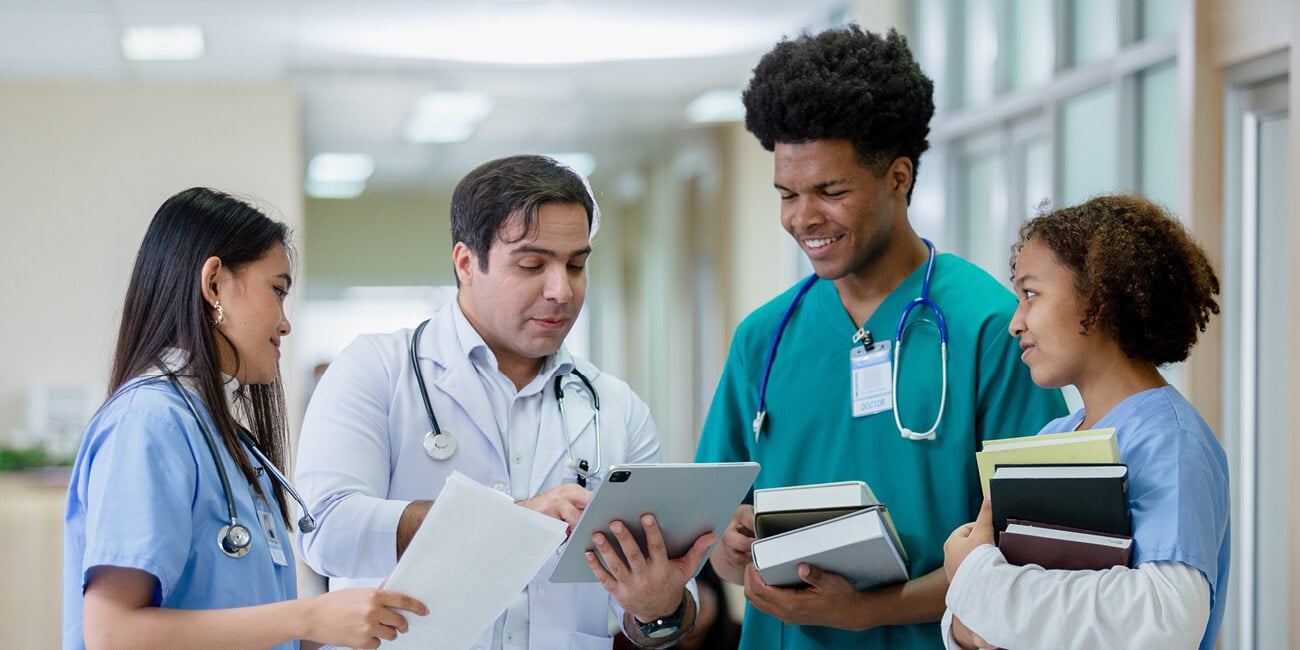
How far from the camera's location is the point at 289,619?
1328 millimetres

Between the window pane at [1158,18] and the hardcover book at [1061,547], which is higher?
the window pane at [1158,18]

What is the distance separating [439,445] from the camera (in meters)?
1.77

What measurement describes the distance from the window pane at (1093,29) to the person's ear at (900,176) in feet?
6.95

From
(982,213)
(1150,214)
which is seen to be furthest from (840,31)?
(982,213)

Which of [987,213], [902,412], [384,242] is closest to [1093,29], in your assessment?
[987,213]

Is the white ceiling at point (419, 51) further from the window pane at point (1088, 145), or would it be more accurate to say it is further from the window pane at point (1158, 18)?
the window pane at point (1158, 18)

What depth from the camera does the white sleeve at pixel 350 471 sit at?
1.65m

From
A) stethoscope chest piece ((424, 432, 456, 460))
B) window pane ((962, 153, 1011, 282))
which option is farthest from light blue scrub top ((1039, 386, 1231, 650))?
window pane ((962, 153, 1011, 282))

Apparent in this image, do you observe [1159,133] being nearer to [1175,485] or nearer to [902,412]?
[902,412]

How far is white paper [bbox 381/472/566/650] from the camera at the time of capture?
4.51ft

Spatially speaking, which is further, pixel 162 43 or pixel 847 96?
pixel 162 43

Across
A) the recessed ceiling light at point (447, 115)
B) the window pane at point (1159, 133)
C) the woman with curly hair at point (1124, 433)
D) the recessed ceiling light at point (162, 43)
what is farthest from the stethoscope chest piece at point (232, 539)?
the recessed ceiling light at point (447, 115)

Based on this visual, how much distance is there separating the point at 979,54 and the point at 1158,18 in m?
1.31

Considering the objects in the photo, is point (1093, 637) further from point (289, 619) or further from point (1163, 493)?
point (289, 619)
